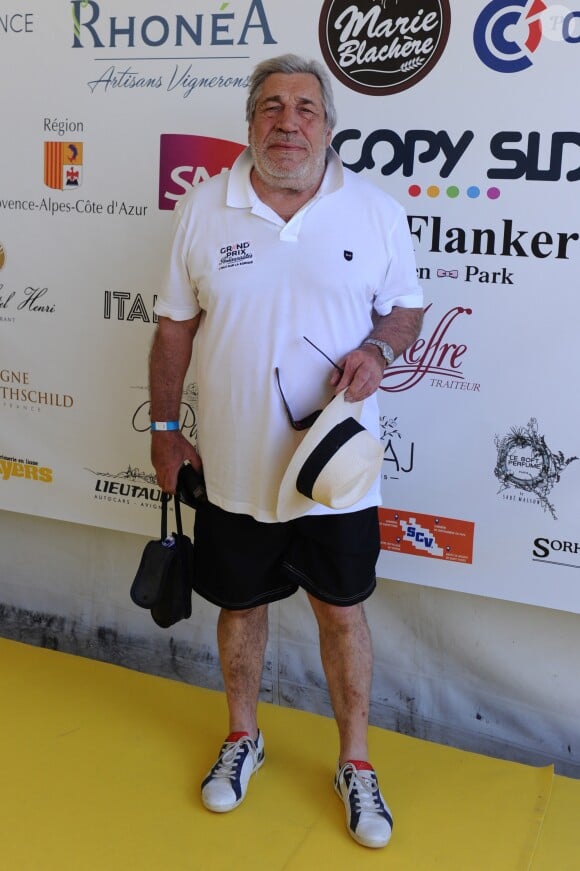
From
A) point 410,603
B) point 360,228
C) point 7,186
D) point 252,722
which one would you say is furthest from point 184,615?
point 7,186

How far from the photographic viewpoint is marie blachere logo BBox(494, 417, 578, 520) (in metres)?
2.29

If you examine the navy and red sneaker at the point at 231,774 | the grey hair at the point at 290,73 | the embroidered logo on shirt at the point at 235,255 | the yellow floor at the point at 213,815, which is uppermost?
the grey hair at the point at 290,73

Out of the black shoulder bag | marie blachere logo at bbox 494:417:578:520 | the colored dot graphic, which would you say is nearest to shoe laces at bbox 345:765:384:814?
the black shoulder bag

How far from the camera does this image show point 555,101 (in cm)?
213

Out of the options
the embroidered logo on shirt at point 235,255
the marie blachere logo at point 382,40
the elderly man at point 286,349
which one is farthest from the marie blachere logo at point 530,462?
the marie blachere logo at point 382,40

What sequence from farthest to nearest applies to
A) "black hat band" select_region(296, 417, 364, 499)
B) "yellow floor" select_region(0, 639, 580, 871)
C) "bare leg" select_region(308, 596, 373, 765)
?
"bare leg" select_region(308, 596, 373, 765), "yellow floor" select_region(0, 639, 580, 871), "black hat band" select_region(296, 417, 364, 499)

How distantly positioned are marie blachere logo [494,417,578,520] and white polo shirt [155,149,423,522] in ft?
1.38

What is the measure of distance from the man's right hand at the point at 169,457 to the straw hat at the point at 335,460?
14.0 inches

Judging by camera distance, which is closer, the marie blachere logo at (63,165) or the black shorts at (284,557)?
the black shorts at (284,557)

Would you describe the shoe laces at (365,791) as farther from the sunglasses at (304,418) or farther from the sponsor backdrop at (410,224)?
the sunglasses at (304,418)

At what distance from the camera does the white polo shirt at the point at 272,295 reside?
1.97 m

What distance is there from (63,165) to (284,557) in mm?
1396

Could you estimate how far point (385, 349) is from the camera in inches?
78.5

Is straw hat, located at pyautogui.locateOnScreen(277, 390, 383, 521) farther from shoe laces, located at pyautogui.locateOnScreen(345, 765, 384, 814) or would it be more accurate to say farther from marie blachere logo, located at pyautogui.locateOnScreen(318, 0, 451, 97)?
marie blachere logo, located at pyautogui.locateOnScreen(318, 0, 451, 97)
